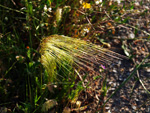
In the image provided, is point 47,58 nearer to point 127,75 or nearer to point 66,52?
point 66,52

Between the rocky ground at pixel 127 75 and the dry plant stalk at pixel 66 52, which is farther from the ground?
the dry plant stalk at pixel 66 52

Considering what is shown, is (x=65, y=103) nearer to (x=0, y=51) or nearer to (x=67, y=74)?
(x=67, y=74)

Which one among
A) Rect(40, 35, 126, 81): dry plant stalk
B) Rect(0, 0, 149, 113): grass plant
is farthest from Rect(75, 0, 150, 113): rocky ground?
Rect(40, 35, 126, 81): dry plant stalk

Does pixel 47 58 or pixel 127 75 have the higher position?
pixel 47 58

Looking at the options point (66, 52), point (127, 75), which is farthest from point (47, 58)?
point (127, 75)

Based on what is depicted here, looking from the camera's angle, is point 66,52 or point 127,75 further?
point 127,75

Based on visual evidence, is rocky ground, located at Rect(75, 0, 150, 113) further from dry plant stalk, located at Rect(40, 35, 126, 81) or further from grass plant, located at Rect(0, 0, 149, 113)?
dry plant stalk, located at Rect(40, 35, 126, 81)

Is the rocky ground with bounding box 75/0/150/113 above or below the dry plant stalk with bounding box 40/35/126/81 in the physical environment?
below

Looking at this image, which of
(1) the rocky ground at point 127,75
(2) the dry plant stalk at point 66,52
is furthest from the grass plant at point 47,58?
(1) the rocky ground at point 127,75

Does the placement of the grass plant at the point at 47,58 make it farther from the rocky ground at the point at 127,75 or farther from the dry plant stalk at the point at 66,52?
the rocky ground at the point at 127,75

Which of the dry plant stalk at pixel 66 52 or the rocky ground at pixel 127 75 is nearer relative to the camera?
the dry plant stalk at pixel 66 52

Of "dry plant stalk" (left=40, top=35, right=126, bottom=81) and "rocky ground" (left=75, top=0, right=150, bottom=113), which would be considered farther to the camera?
"rocky ground" (left=75, top=0, right=150, bottom=113)
